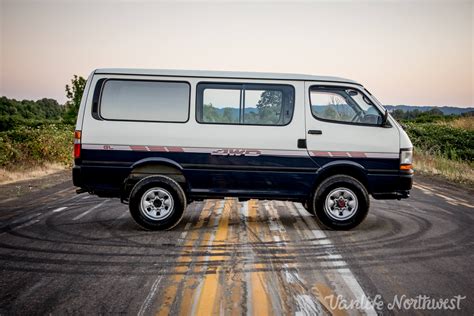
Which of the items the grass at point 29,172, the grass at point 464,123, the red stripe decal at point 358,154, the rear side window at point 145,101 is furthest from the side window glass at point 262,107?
the grass at point 464,123

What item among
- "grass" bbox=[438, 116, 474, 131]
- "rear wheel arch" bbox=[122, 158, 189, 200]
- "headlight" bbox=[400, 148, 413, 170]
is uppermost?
"grass" bbox=[438, 116, 474, 131]

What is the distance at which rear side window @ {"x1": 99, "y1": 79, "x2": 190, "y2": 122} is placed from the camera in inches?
297

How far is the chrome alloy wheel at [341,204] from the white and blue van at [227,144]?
0.02 m

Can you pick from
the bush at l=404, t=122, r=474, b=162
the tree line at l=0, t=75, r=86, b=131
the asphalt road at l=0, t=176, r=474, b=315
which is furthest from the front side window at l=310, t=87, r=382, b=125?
the tree line at l=0, t=75, r=86, b=131

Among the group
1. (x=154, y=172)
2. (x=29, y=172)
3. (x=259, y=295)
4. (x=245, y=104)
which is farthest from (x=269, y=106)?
(x=29, y=172)

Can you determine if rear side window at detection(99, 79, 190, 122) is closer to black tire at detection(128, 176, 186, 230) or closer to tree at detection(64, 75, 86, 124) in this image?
black tire at detection(128, 176, 186, 230)

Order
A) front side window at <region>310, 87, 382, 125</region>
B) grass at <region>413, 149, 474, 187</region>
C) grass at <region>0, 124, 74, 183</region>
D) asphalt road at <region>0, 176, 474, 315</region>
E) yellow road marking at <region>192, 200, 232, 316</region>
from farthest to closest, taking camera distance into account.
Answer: grass at <region>0, 124, 74, 183</region> < grass at <region>413, 149, 474, 187</region> < front side window at <region>310, 87, 382, 125</region> < asphalt road at <region>0, 176, 474, 315</region> < yellow road marking at <region>192, 200, 232, 316</region>

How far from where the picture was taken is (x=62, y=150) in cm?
1769

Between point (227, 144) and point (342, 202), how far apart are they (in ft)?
6.95

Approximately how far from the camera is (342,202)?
25.0 ft

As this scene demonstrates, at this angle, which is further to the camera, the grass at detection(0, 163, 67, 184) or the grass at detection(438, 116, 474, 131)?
the grass at detection(438, 116, 474, 131)

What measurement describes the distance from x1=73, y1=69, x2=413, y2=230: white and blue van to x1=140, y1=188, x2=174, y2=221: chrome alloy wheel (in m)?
0.02

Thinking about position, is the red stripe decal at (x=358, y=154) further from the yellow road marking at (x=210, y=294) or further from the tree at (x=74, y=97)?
the tree at (x=74, y=97)

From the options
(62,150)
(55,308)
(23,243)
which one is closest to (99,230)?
(23,243)
